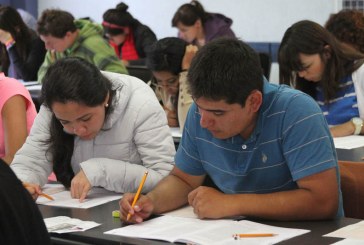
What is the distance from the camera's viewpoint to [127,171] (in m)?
2.71

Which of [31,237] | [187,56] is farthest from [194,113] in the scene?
[187,56]

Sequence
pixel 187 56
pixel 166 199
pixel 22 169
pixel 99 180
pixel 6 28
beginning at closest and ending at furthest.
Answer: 1. pixel 166 199
2. pixel 99 180
3. pixel 22 169
4. pixel 187 56
5. pixel 6 28

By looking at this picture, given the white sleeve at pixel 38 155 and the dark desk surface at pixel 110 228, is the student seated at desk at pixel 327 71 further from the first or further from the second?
the dark desk surface at pixel 110 228

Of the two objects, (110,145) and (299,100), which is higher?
(299,100)

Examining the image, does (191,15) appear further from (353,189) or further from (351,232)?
(351,232)

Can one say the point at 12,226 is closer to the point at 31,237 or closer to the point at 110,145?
the point at 31,237

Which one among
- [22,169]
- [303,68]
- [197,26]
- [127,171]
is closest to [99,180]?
[127,171]

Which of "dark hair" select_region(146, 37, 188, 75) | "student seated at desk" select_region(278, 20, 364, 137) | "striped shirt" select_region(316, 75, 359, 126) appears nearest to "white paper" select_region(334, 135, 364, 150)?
"student seated at desk" select_region(278, 20, 364, 137)

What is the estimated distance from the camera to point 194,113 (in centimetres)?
246

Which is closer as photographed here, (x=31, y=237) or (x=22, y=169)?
(x=31, y=237)

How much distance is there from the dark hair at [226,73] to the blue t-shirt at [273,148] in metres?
0.13

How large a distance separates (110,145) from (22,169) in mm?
350

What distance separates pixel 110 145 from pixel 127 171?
15cm

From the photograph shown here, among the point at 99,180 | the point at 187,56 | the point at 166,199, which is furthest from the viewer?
the point at 187,56
